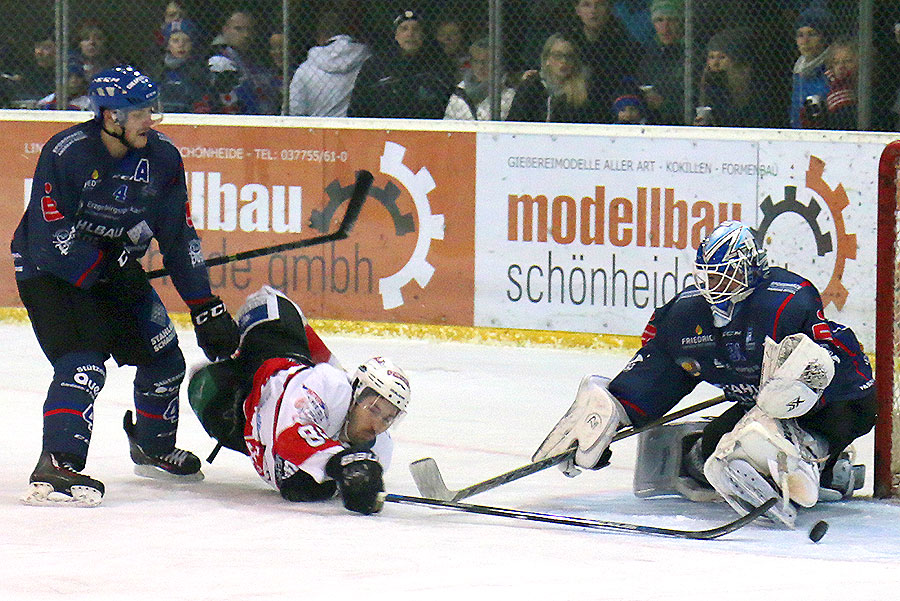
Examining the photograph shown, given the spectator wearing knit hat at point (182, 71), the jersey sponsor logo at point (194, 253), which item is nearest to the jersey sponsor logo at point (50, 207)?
the jersey sponsor logo at point (194, 253)

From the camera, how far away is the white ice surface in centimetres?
358

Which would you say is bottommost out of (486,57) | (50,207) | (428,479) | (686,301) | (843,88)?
(428,479)

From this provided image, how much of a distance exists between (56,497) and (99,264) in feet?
2.16

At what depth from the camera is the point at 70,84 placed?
867 cm

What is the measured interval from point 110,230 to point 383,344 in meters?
3.23

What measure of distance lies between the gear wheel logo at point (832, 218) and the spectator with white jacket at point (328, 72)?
229 cm

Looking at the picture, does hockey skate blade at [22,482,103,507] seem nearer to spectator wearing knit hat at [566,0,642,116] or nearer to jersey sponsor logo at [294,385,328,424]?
jersey sponsor logo at [294,385,328,424]

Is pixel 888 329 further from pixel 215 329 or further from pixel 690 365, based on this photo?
pixel 215 329

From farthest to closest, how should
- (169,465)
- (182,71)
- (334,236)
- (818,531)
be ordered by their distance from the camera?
(182,71), (334,236), (169,465), (818,531)

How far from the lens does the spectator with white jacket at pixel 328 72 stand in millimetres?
8141

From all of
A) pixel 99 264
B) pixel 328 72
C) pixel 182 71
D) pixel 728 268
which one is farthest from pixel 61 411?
pixel 182 71

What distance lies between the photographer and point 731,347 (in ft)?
14.6

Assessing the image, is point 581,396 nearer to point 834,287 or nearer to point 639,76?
point 834,287

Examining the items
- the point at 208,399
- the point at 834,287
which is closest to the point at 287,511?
the point at 208,399
